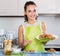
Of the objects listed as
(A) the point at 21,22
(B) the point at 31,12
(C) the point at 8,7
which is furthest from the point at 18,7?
(B) the point at 31,12

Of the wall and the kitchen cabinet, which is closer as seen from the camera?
the kitchen cabinet

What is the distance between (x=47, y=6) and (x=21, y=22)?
40cm

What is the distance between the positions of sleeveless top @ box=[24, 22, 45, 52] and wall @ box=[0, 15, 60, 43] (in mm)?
942

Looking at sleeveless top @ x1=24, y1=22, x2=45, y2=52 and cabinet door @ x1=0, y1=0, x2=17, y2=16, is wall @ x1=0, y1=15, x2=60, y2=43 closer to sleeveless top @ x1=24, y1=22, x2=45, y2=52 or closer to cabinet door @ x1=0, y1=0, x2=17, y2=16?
cabinet door @ x1=0, y1=0, x2=17, y2=16

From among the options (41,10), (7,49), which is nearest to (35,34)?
(7,49)

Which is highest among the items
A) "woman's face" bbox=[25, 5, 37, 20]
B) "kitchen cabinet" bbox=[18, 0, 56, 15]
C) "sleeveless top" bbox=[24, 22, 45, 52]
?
"kitchen cabinet" bbox=[18, 0, 56, 15]

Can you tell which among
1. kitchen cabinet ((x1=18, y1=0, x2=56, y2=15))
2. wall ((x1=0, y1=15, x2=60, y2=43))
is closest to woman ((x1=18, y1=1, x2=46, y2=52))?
kitchen cabinet ((x1=18, y1=0, x2=56, y2=15))

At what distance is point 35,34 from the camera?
1.18 m

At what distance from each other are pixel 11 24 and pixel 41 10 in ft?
1.46

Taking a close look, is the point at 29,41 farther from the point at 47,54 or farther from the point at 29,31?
the point at 47,54

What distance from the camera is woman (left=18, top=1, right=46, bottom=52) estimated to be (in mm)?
1158

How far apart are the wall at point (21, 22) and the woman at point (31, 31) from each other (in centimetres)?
93

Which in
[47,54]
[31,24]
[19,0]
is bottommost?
[47,54]

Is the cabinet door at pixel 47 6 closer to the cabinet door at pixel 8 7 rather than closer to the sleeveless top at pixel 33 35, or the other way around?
the cabinet door at pixel 8 7
